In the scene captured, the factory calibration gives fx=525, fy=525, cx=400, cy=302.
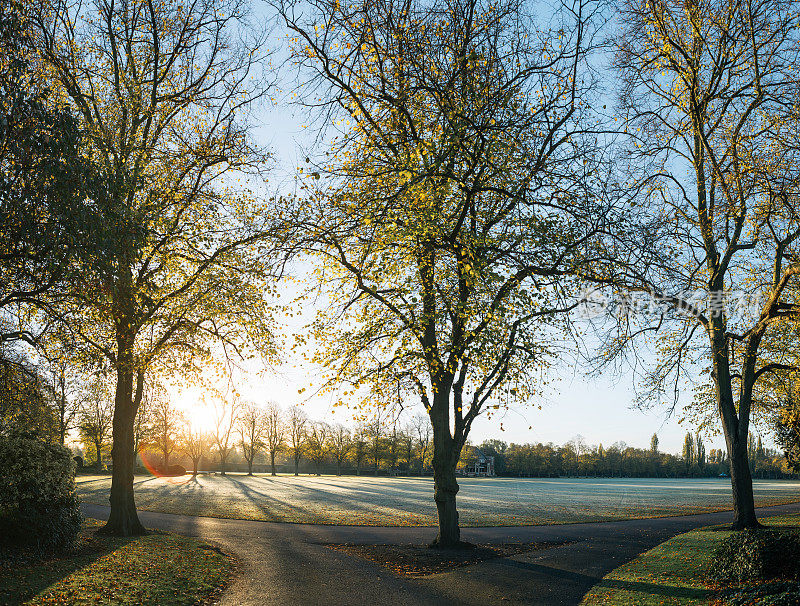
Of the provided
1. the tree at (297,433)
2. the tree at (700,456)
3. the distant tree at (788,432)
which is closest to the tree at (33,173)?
the distant tree at (788,432)

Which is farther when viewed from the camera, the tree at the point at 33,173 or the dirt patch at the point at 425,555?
the dirt patch at the point at 425,555

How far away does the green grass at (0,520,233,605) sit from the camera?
8805 millimetres

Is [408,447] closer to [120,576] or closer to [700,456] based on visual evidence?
[700,456]

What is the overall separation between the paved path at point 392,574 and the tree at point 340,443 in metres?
71.9

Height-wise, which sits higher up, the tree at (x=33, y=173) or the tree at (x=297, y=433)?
the tree at (x=33, y=173)

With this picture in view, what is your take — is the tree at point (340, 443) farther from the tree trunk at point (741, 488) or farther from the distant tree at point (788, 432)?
the tree trunk at point (741, 488)

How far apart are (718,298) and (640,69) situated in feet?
26.4

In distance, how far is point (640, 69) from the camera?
17500mm

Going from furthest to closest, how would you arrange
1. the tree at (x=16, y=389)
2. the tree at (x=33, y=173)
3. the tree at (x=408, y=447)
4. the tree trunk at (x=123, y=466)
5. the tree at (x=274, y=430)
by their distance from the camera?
the tree at (x=408, y=447), the tree at (x=274, y=430), the tree trunk at (x=123, y=466), the tree at (x=16, y=389), the tree at (x=33, y=173)

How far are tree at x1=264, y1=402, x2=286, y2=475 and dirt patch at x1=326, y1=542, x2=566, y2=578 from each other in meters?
61.2

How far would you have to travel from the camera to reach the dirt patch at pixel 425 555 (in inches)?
494

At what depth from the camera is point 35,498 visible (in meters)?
12.6

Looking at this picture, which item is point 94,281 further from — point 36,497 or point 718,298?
point 718,298

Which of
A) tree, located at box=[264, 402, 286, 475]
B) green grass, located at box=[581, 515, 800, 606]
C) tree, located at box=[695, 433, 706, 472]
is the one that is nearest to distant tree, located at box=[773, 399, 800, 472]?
green grass, located at box=[581, 515, 800, 606]
